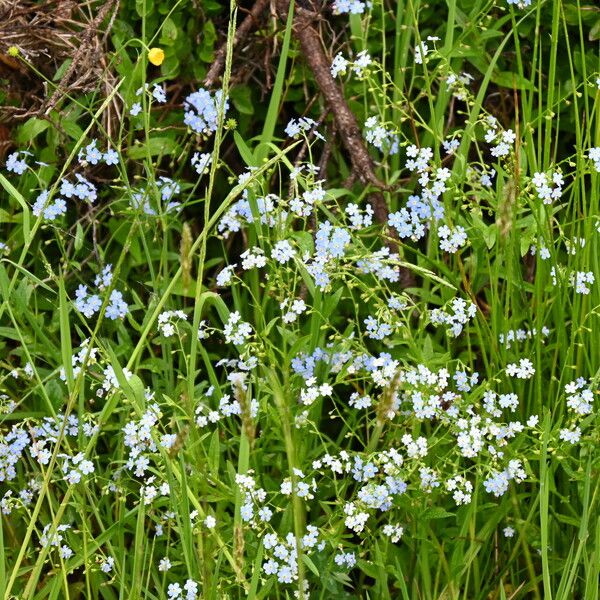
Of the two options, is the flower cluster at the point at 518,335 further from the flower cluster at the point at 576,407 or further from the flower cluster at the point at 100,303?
the flower cluster at the point at 100,303

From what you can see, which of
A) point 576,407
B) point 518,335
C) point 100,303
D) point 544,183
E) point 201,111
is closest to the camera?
point 576,407

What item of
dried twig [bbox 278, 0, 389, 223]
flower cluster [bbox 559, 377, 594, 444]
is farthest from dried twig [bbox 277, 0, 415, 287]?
flower cluster [bbox 559, 377, 594, 444]

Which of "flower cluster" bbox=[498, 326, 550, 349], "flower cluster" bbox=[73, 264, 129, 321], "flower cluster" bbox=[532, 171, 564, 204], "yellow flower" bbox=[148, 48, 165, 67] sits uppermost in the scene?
"yellow flower" bbox=[148, 48, 165, 67]

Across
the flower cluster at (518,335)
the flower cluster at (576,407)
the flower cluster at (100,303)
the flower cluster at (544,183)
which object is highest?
the flower cluster at (544,183)

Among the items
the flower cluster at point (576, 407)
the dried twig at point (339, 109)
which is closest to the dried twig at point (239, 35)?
the dried twig at point (339, 109)

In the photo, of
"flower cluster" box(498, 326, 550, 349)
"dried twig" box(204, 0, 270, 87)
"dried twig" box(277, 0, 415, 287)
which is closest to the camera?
"flower cluster" box(498, 326, 550, 349)

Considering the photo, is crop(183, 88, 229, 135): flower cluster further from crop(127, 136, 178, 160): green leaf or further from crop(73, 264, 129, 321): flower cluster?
crop(73, 264, 129, 321): flower cluster

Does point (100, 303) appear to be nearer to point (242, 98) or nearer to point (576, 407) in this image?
point (242, 98)

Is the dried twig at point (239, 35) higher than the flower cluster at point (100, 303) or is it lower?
higher

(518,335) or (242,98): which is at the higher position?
(242,98)

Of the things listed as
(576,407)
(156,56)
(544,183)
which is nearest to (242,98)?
(156,56)

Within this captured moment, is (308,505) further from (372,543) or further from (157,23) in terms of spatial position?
(157,23)
